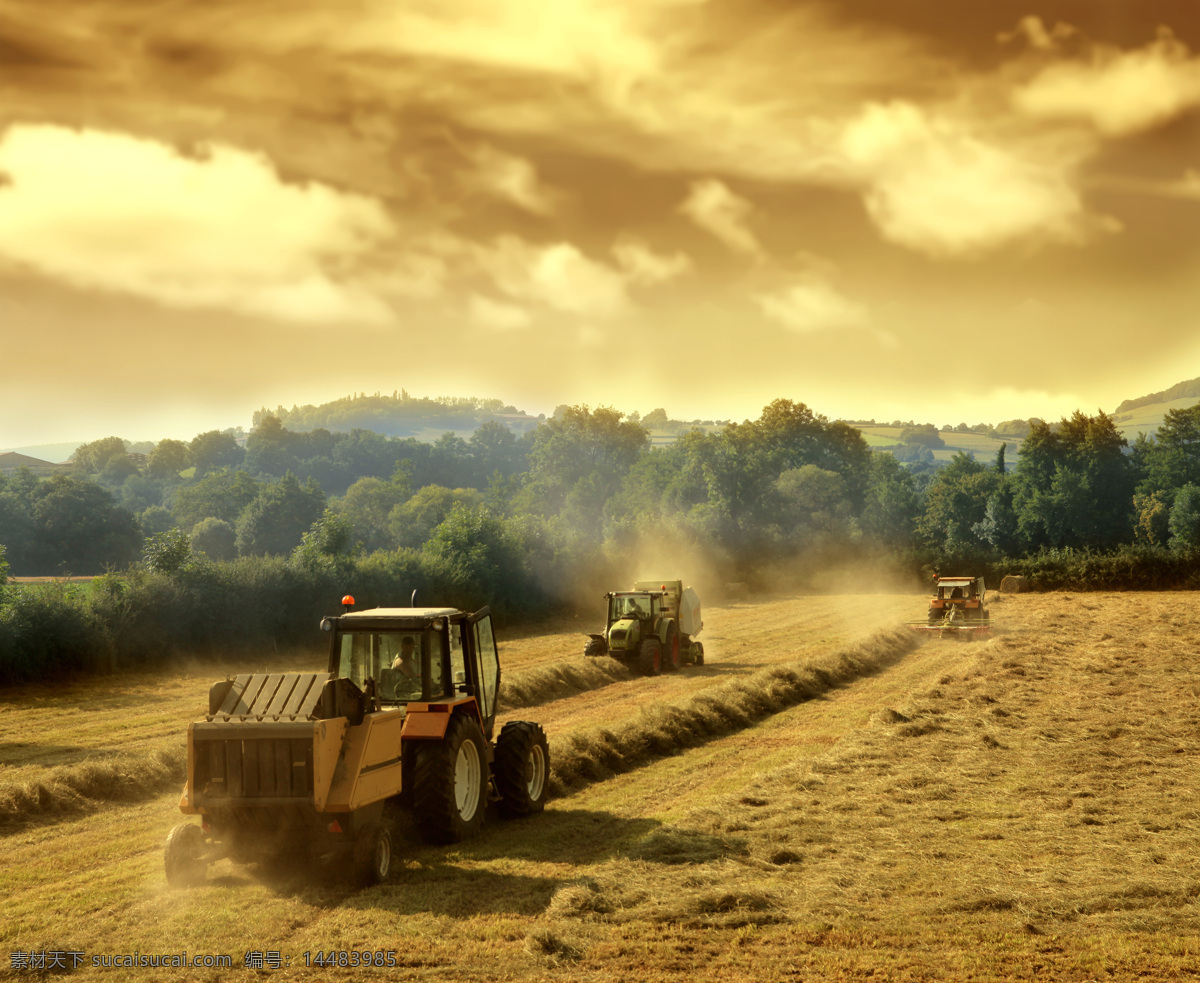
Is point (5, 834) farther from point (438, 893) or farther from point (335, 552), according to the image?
point (335, 552)

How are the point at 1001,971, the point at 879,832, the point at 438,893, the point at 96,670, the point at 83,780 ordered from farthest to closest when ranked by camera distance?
the point at 96,670, the point at 83,780, the point at 879,832, the point at 438,893, the point at 1001,971

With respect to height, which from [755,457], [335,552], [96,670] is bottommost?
[96,670]

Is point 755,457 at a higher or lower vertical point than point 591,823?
higher

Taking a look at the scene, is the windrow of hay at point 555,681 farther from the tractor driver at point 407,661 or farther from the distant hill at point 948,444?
the distant hill at point 948,444

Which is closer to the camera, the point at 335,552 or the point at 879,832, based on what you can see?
the point at 879,832

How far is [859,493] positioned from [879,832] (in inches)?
2481

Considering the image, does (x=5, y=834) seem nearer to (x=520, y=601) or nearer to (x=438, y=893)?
(x=438, y=893)

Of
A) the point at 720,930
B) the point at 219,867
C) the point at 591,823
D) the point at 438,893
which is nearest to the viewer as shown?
the point at 720,930

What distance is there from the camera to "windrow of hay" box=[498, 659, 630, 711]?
19328 mm

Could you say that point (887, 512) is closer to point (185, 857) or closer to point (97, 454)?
point (185, 857)

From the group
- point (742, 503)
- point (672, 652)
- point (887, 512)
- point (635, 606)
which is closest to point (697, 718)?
point (672, 652)

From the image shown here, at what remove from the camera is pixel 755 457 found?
236ft

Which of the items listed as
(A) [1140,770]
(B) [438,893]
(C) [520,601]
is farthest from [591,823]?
(C) [520,601]

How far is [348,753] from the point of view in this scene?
26.8ft
